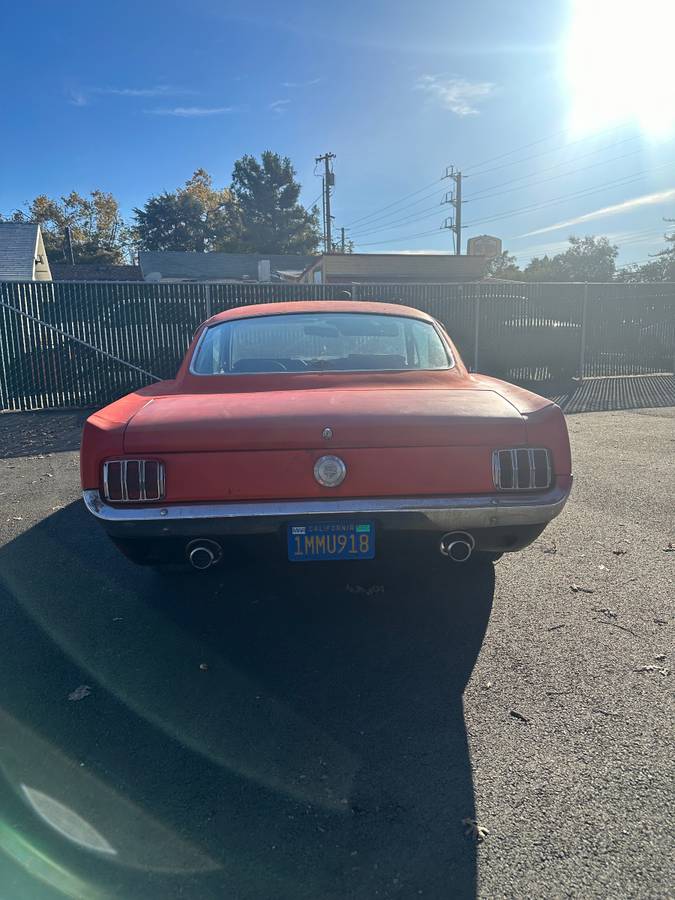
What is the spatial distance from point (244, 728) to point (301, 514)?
34.0 inches

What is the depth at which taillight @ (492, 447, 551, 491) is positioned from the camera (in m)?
2.72

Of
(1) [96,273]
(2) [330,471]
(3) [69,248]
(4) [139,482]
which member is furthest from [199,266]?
(2) [330,471]

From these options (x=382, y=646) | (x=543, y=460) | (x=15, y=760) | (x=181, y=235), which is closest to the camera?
(x=15, y=760)

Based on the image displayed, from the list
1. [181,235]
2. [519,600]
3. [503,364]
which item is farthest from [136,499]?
[181,235]

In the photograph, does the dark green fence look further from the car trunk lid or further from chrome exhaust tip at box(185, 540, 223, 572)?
chrome exhaust tip at box(185, 540, 223, 572)

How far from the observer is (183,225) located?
59219 mm

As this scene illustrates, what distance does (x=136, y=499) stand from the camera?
2688 millimetres

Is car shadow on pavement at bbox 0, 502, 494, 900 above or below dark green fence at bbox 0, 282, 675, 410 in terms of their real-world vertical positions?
below

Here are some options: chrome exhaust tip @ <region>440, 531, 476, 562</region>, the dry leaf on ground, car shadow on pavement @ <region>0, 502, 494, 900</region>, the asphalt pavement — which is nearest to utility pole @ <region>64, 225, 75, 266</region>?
the asphalt pavement

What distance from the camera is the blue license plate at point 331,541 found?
2699 millimetres

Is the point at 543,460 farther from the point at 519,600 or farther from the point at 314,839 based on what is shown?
the point at 314,839

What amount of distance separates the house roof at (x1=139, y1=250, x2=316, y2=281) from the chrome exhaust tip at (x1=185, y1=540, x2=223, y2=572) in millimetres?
33503

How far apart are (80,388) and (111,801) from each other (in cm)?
923

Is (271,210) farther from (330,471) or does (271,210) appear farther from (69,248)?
(330,471)
